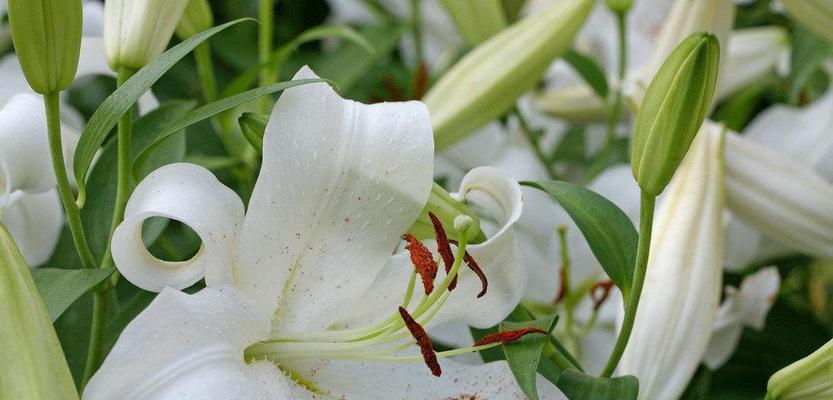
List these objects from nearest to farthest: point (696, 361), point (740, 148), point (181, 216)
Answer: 1. point (181, 216)
2. point (696, 361)
3. point (740, 148)

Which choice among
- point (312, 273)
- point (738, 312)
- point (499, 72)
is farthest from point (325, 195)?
point (738, 312)

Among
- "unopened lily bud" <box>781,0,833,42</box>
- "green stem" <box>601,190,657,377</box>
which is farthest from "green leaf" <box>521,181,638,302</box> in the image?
"unopened lily bud" <box>781,0,833,42</box>

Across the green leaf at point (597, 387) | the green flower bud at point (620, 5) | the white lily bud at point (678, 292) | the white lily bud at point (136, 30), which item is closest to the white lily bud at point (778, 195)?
the white lily bud at point (678, 292)

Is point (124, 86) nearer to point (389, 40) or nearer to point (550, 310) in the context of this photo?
point (550, 310)

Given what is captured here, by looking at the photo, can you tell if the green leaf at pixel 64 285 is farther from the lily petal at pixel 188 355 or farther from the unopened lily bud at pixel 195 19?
the unopened lily bud at pixel 195 19

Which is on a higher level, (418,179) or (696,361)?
(418,179)

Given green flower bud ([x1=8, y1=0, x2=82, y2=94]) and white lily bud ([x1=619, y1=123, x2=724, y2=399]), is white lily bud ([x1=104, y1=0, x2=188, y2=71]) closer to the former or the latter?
green flower bud ([x1=8, y1=0, x2=82, y2=94])

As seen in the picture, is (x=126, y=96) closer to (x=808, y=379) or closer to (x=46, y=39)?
(x=46, y=39)

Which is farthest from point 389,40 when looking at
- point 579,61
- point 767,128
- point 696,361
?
point 696,361
